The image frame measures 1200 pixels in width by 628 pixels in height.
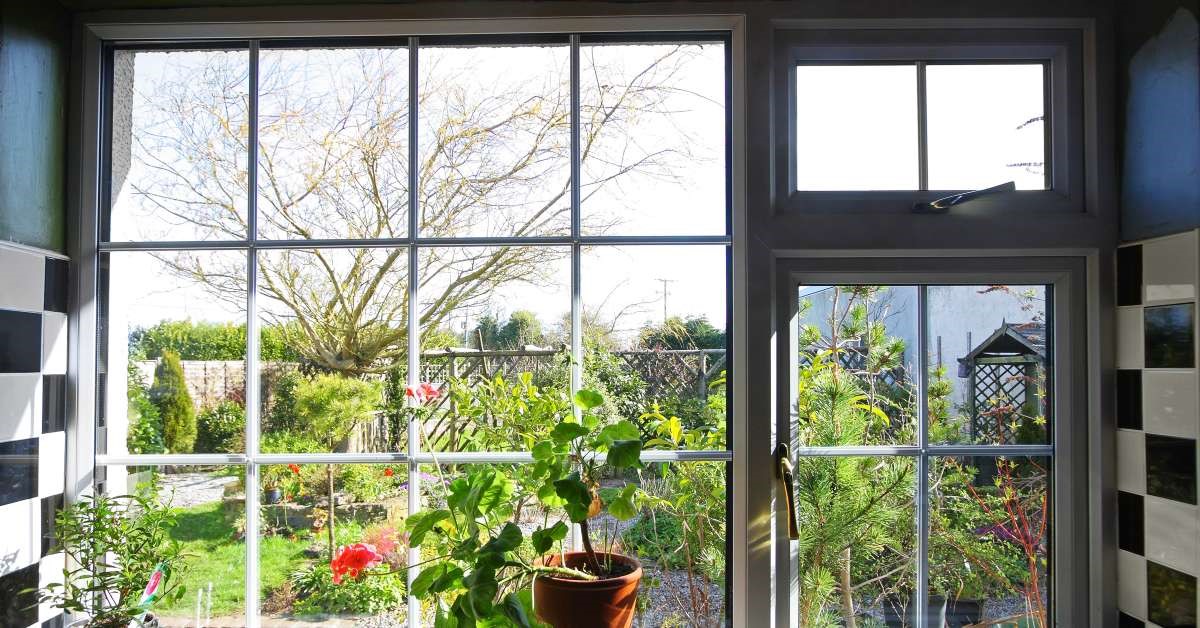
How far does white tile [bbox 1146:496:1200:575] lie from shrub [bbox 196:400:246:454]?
2.04 meters

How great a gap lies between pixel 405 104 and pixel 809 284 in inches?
41.8

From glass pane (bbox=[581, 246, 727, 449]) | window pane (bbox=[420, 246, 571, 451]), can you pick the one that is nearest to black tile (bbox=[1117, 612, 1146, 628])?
glass pane (bbox=[581, 246, 727, 449])

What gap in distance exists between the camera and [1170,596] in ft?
4.32

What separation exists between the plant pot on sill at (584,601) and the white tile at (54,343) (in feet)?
3.96

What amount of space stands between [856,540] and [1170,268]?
87 cm

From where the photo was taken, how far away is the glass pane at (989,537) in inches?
59.0

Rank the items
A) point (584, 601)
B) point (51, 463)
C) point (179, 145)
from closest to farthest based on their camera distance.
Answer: point (584, 601), point (51, 463), point (179, 145)

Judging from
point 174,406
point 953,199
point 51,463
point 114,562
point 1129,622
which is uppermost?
point 953,199

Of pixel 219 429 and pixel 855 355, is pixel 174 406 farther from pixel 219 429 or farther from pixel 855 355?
pixel 855 355

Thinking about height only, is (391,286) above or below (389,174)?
below

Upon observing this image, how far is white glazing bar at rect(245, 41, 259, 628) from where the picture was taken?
149 cm

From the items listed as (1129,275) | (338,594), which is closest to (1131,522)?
(1129,275)

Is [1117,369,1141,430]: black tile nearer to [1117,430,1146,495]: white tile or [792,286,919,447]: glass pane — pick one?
[1117,430,1146,495]: white tile

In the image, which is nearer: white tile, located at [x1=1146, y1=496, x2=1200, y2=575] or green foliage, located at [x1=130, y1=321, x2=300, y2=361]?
white tile, located at [x1=1146, y1=496, x2=1200, y2=575]
